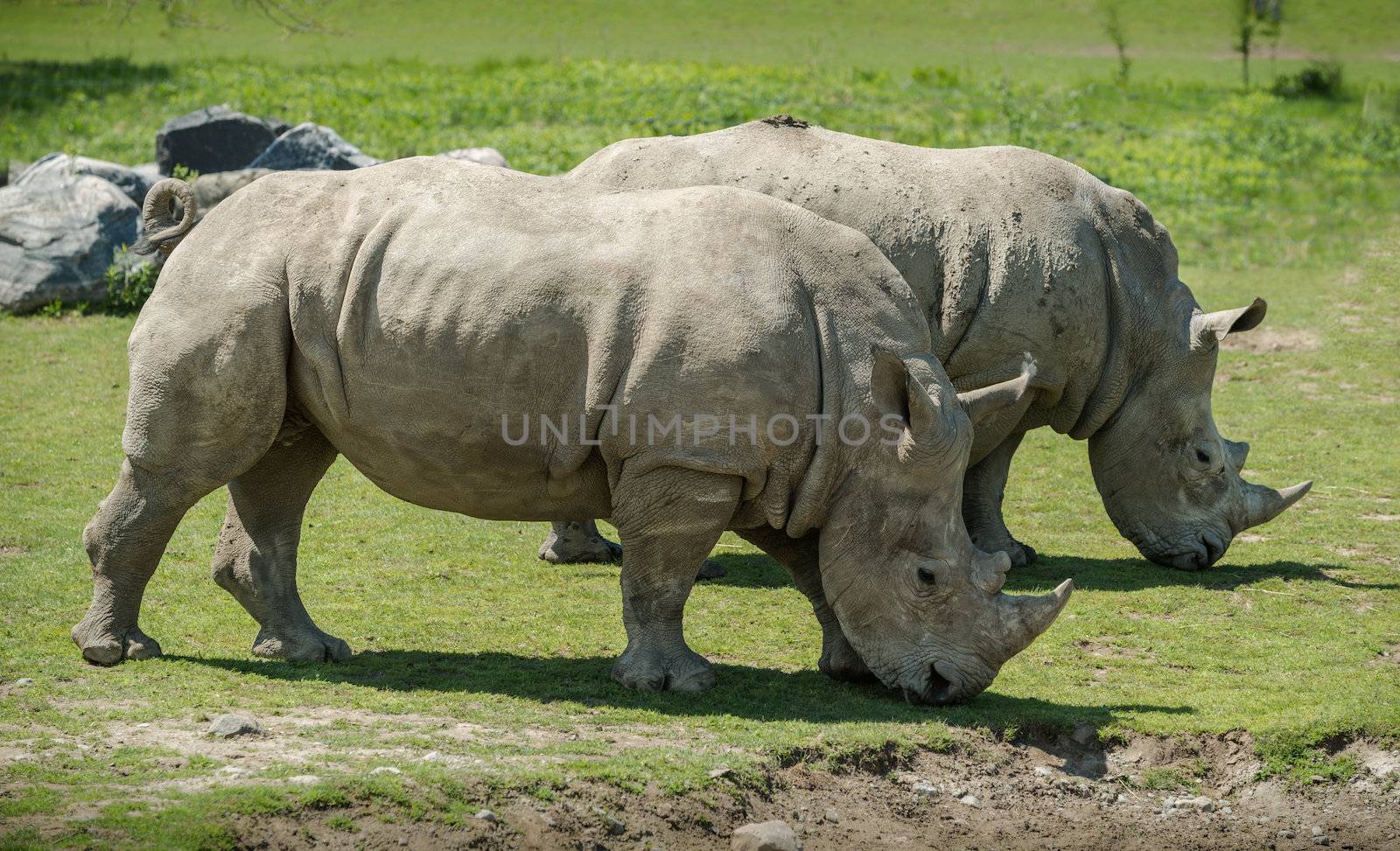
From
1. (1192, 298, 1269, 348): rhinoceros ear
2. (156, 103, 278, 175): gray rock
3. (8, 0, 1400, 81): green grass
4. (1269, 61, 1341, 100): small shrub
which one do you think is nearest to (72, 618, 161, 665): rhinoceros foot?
(1192, 298, 1269, 348): rhinoceros ear

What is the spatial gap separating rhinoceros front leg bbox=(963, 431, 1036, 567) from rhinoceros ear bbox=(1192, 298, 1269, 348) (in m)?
1.24

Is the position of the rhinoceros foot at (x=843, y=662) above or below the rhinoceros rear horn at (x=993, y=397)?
below

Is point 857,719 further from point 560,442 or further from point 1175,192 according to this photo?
point 1175,192

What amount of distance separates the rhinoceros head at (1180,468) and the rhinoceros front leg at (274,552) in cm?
501

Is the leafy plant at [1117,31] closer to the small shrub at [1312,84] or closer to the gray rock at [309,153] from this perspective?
the small shrub at [1312,84]

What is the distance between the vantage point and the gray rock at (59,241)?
53.1ft

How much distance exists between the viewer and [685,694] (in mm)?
7348

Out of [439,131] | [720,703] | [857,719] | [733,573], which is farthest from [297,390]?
[439,131]

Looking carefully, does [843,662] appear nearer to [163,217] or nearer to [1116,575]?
[1116,575]

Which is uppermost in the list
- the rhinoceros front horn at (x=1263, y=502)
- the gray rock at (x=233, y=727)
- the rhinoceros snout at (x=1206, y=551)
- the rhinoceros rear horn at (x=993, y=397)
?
the rhinoceros rear horn at (x=993, y=397)

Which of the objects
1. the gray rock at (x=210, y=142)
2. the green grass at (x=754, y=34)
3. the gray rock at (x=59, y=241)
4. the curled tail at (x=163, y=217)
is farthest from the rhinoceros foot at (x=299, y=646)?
the green grass at (x=754, y=34)

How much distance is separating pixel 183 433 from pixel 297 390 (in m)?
0.53

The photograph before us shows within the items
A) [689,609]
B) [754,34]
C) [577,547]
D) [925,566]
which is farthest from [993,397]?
[754,34]

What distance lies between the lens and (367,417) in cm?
721
